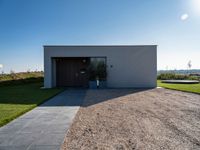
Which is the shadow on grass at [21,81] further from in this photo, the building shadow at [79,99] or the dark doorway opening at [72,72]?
the building shadow at [79,99]

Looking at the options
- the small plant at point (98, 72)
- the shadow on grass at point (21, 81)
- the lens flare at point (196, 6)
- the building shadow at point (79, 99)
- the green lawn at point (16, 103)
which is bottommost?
the building shadow at point (79, 99)

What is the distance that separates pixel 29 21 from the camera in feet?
37.8

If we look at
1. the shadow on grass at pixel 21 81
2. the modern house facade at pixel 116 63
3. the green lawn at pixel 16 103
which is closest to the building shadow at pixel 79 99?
the green lawn at pixel 16 103

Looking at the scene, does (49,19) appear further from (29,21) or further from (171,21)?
(171,21)

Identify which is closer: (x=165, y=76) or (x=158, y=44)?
(x=158, y=44)

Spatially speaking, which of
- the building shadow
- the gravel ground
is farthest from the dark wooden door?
the gravel ground

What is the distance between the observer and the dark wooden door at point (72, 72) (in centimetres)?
1554

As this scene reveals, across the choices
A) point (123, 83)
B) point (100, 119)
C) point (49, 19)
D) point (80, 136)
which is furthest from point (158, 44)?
point (80, 136)

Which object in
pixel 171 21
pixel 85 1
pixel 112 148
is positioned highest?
pixel 85 1

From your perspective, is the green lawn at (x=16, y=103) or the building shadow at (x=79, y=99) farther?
the building shadow at (x=79, y=99)

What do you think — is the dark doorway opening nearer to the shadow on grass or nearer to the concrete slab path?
the shadow on grass

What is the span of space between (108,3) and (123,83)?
19.6ft

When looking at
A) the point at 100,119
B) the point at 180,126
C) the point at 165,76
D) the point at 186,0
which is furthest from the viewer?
the point at 165,76

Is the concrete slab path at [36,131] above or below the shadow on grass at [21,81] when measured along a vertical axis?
below
